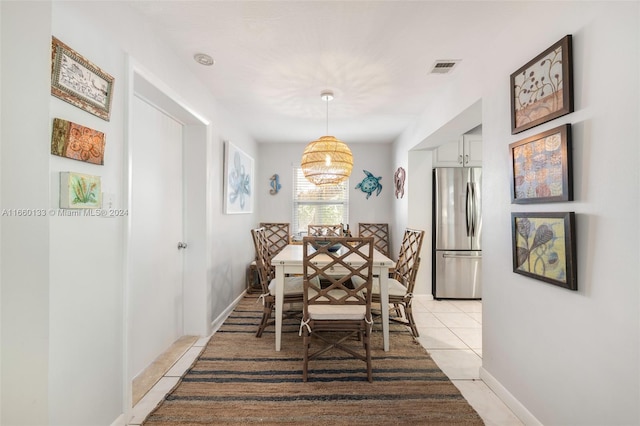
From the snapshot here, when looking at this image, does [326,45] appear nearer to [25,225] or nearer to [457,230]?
[25,225]

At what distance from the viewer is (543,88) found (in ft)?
4.71

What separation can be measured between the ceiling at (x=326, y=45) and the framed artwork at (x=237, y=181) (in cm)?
59

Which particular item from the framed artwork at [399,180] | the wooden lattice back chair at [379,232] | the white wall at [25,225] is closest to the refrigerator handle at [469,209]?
the framed artwork at [399,180]

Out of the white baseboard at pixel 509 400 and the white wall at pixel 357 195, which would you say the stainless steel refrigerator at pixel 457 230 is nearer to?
the white wall at pixel 357 195

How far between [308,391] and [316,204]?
3.28m

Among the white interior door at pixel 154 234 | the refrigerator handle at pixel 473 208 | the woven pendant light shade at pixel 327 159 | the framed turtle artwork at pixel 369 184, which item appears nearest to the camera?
the white interior door at pixel 154 234

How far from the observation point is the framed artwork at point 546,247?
1273 mm

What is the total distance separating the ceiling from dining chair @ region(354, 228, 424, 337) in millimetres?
1511

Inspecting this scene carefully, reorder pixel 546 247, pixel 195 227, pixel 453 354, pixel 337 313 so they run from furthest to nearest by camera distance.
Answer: pixel 195 227, pixel 453 354, pixel 337 313, pixel 546 247

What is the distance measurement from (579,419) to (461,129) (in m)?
2.42

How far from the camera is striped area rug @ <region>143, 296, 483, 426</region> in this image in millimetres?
1632

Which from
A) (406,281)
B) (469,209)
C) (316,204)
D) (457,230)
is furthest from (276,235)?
(469,209)

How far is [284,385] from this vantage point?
192 centimetres

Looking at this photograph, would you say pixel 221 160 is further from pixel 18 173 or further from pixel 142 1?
Result: pixel 18 173
